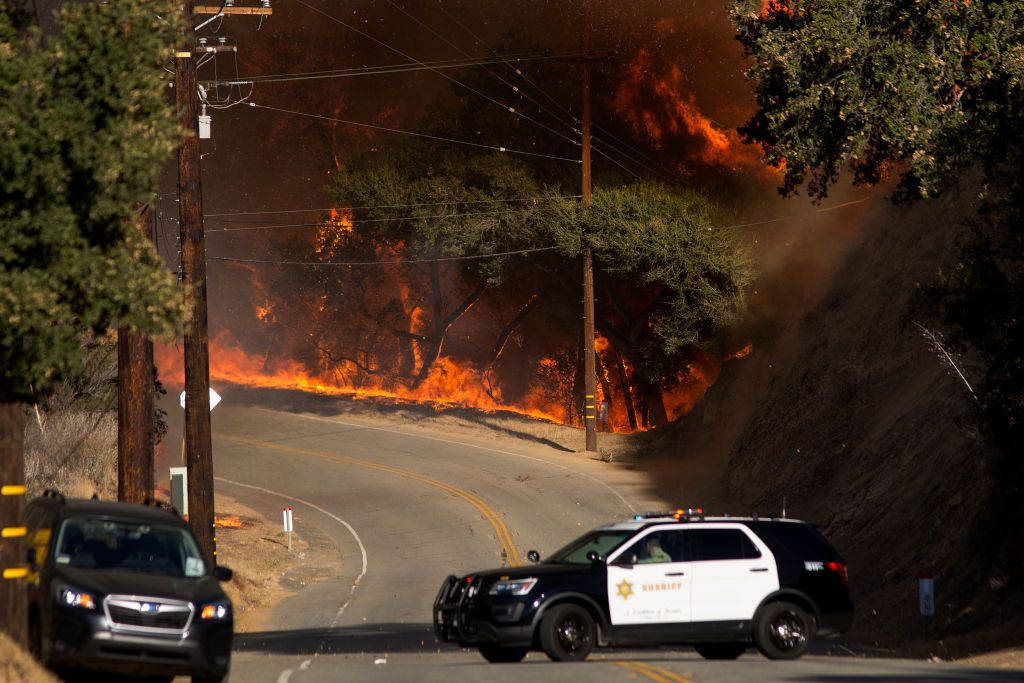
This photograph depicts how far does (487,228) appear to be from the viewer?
61.6 metres

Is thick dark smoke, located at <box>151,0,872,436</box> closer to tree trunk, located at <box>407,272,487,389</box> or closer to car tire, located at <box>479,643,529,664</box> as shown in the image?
tree trunk, located at <box>407,272,487,389</box>

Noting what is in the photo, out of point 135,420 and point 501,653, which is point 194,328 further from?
point 501,653

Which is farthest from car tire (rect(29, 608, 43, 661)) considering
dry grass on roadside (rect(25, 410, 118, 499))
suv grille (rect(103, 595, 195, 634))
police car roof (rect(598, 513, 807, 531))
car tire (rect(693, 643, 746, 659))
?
dry grass on roadside (rect(25, 410, 118, 499))

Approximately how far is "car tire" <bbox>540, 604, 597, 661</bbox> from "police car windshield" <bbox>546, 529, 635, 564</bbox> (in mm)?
778

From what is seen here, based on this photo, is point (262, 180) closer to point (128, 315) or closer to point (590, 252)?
point (590, 252)

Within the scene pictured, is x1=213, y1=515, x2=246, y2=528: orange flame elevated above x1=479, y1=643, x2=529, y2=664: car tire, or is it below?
below

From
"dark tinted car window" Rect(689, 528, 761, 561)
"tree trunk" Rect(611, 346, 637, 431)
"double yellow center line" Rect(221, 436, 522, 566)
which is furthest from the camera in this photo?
"tree trunk" Rect(611, 346, 637, 431)

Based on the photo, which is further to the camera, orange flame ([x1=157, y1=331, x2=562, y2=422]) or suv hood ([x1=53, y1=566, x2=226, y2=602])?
orange flame ([x1=157, y1=331, x2=562, y2=422])

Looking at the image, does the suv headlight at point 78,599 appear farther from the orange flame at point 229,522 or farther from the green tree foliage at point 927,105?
the orange flame at point 229,522

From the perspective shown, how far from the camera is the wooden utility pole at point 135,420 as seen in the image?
2252 centimetres

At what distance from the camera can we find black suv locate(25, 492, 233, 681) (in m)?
13.7

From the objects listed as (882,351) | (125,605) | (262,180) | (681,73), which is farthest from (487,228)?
(125,605)

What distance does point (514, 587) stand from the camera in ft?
55.8

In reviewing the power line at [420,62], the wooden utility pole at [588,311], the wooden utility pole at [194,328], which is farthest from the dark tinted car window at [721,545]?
the power line at [420,62]
